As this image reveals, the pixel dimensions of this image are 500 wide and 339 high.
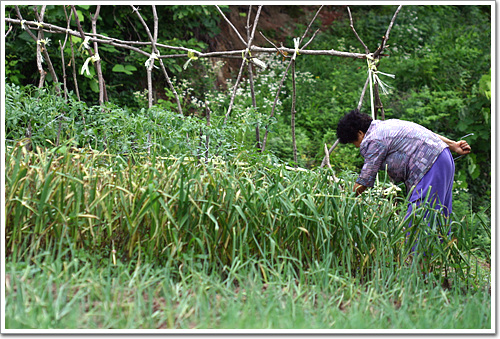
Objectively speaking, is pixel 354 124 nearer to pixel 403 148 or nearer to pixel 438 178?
pixel 403 148

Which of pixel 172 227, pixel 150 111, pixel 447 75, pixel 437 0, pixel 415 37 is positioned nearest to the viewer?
pixel 172 227

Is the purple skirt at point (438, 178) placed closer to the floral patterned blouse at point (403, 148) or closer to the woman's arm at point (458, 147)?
the floral patterned blouse at point (403, 148)

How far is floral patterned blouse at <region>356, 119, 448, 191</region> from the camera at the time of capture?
11.8ft

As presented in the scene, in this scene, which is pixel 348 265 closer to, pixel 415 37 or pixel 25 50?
pixel 25 50


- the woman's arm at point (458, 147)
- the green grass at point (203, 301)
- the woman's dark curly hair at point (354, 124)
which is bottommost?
the green grass at point (203, 301)

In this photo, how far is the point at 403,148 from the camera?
362cm

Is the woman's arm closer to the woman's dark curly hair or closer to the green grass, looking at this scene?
the woman's dark curly hair

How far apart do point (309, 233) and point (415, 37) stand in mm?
7491

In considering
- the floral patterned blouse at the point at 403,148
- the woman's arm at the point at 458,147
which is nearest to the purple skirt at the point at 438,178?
the floral patterned blouse at the point at 403,148

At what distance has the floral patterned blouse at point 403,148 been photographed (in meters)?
3.58

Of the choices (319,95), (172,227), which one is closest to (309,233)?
(172,227)

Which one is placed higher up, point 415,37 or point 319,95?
point 415,37

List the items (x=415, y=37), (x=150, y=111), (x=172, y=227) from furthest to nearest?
(x=415, y=37) → (x=150, y=111) → (x=172, y=227)

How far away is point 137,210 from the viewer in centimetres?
265
